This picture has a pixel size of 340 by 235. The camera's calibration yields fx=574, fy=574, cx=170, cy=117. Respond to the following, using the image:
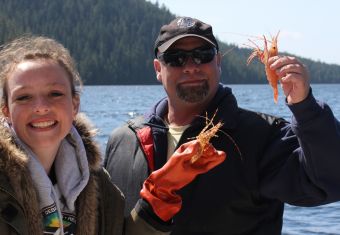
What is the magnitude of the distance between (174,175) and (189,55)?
59.3 inches

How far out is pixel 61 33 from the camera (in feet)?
480

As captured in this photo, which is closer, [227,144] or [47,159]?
[47,159]

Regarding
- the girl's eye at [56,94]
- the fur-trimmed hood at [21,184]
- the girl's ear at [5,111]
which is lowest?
the fur-trimmed hood at [21,184]

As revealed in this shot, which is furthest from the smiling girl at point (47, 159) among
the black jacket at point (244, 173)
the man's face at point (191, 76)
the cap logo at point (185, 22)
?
the cap logo at point (185, 22)

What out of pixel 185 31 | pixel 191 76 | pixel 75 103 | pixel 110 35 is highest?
pixel 185 31

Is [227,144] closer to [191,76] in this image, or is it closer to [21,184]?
[191,76]

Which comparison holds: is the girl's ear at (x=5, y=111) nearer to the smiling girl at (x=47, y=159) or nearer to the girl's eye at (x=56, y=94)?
the smiling girl at (x=47, y=159)

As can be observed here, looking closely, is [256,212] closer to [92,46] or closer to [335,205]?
[335,205]

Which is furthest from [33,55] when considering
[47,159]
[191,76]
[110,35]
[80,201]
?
[110,35]

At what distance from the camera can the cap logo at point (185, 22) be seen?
4.84 metres

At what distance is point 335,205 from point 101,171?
11.4 m

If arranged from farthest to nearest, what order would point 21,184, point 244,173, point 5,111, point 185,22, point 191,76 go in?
point 185,22 < point 191,76 < point 244,173 < point 5,111 < point 21,184

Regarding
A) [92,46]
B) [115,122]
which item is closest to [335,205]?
[115,122]

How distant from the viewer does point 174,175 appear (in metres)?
3.61
